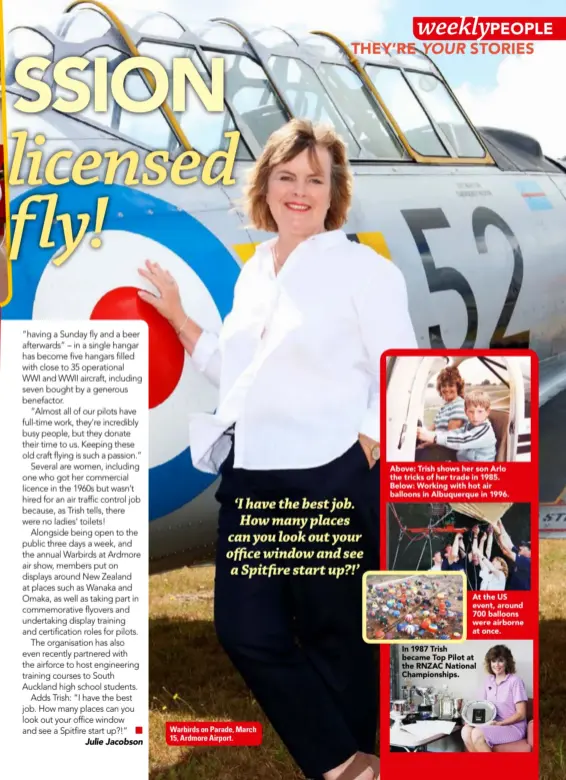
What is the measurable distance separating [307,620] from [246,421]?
68cm

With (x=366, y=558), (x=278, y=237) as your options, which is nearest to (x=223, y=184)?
(x=278, y=237)

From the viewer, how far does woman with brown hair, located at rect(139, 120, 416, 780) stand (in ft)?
10.1

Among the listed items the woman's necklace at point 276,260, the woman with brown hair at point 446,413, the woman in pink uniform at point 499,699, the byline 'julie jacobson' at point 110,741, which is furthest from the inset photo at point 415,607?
the woman's necklace at point 276,260

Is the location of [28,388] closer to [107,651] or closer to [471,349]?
[107,651]

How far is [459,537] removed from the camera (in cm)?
318

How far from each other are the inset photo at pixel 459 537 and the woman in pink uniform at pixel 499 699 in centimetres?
24

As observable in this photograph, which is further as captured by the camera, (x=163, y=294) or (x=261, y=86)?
(x=261, y=86)

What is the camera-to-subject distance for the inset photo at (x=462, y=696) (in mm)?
3211

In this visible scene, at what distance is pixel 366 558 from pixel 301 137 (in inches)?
52.9

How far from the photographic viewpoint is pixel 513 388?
3.21m

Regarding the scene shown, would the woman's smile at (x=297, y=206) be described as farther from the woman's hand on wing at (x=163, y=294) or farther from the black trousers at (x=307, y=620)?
the black trousers at (x=307, y=620)

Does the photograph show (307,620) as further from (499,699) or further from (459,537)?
(499,699)
